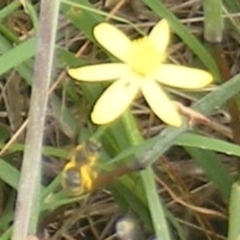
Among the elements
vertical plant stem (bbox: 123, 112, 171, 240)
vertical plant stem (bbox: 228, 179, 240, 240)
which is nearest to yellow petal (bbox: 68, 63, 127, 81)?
vertical plant stem (bbox: 123, 112, 171, 240)

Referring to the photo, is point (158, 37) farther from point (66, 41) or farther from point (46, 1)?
point (66, 41)

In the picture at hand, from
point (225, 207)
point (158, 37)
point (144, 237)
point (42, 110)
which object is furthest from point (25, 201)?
point (225, 207)

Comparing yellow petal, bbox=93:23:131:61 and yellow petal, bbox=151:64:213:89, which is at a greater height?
yellow petal, bbox=93:23:131:61

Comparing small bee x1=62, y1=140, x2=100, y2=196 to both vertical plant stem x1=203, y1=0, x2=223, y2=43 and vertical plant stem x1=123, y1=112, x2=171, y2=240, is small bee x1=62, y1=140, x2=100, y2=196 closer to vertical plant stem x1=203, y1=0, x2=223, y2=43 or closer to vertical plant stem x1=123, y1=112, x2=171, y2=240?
vertical plant stem x1=123, y1=112, x2=171, y2=240

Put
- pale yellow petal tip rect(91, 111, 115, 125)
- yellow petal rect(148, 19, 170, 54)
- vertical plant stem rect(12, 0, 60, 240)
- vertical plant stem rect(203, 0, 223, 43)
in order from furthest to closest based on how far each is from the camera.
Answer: vertical plant stem rect(203, 0, 223, 43) < yellow petal rect(148, 19, 170, 54) < pale yellow petal tip rect(91, 111, 115, 125) < vertical plant stem rect(12, 0, 60, 240)

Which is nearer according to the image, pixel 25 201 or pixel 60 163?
pixel 25 201

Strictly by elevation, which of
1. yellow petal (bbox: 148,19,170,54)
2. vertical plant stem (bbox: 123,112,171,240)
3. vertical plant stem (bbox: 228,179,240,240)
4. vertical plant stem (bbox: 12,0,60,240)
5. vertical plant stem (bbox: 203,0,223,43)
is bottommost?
vertical plant stem (bbox: 228,179,240,240)
